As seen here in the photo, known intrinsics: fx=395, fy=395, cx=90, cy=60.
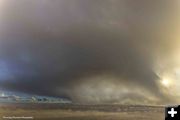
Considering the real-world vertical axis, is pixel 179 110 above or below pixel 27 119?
below

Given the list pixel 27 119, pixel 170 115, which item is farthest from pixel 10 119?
pixel 170 115

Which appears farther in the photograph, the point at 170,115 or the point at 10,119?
the point at 10,119

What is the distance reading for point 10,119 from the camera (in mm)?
175625

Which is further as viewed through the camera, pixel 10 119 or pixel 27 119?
pixel 27 119

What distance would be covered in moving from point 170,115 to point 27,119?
168 meters

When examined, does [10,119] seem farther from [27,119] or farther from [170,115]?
[170,115]

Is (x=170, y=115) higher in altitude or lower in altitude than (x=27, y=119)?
lower

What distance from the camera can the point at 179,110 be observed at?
2609cm

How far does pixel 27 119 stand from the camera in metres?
189

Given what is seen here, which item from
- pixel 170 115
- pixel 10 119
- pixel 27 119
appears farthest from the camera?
pixel 27 119

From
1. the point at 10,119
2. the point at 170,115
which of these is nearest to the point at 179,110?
the point at 170,115

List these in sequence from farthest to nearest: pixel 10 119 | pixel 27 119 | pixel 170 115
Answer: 1. pixel 27 119
2. pixel 10 119
3. pixel 170 115

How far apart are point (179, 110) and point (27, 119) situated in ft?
553

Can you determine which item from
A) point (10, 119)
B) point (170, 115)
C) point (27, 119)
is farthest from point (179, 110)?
point (27, 119)
